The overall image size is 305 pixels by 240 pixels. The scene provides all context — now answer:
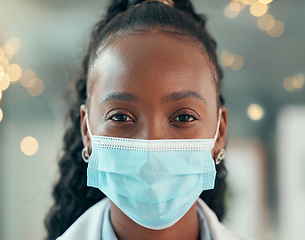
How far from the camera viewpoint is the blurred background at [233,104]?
6.82ft

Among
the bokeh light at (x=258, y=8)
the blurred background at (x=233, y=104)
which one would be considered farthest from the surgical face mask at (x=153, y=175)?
the bokeh light at (x=258, y=8)

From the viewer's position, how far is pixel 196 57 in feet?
3.55

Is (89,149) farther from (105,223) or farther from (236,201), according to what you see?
(236,201)

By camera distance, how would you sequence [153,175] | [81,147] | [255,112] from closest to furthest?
[153,175], [81,147], [255,112]

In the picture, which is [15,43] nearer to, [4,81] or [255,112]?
[4,81]

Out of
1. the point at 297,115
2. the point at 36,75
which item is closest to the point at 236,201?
the point at 297,115

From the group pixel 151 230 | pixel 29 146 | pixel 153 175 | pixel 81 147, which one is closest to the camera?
pixel 153 175

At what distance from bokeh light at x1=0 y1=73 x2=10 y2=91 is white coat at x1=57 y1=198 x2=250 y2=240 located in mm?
1070

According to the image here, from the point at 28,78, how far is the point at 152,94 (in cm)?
134

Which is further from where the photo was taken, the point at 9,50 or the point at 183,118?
the point at 9,50

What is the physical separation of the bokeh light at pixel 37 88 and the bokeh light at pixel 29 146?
0.24 metres

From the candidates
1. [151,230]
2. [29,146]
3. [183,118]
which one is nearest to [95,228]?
[151,230]

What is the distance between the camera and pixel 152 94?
0.99 m

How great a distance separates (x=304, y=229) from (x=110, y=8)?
1.68 m
